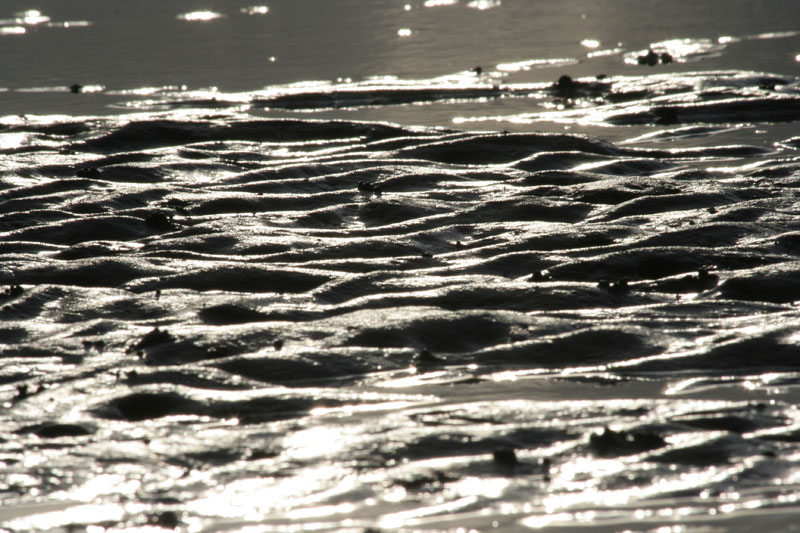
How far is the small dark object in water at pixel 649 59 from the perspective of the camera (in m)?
15.0

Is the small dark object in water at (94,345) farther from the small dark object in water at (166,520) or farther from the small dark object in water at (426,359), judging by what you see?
the small dark object in water at (166,520)

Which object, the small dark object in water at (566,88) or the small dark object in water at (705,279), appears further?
the small dark object in water at (566,88)

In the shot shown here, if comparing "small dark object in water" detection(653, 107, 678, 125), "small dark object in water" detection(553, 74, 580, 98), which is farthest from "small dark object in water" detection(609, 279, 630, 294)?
"small dark object in water" detection(553, 74, 580, 98)

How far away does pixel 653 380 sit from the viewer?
4438 millimetres

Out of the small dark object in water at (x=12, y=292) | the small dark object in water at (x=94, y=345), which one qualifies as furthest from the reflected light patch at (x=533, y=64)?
the small dark object in water at (x=94, y=345)

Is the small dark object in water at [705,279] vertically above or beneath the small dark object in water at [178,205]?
beneath

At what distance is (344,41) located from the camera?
18.3 meters

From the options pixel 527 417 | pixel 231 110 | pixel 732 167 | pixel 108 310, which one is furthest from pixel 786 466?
pixel 231 110

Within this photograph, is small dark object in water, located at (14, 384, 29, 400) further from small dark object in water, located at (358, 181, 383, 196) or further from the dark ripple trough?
small dark object in water, located at (358, 181, 383, 196)

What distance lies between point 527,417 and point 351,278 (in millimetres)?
1914

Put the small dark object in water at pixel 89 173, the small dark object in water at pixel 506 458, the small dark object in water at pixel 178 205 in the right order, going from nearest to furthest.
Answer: the small dark object in water at pixel 506 458 < the small dark object in water at pixel 178 205 < the small dark object in water at pixel 89 173

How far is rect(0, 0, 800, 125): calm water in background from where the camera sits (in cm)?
1451

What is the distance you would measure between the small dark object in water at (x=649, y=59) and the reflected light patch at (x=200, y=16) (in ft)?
34.0

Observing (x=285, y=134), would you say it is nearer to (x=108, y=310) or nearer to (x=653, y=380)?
(x=108, y=310)
